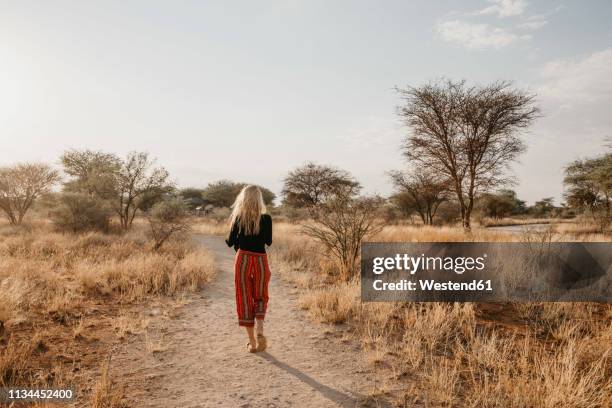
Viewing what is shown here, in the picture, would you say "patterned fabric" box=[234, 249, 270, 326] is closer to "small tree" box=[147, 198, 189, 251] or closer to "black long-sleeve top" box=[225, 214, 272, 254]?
"black long-sleeve top" box=[225, 214, 272, 254]

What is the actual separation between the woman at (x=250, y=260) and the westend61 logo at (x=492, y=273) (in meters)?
2.56

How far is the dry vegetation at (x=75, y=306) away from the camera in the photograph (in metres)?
3.77

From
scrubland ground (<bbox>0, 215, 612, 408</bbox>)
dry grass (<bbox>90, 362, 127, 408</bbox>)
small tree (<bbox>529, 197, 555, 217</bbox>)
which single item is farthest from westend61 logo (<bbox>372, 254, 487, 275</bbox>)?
small tree (<bbox>529, 197, 555, 217</bbox>)

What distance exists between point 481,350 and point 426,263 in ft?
13.8

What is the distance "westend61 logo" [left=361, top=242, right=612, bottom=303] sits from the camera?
633cm

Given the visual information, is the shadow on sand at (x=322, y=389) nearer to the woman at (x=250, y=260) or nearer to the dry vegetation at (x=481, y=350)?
the dry vegetation at (x=481, y=350)

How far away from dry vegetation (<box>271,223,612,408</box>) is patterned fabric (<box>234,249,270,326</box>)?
1471 millimetres

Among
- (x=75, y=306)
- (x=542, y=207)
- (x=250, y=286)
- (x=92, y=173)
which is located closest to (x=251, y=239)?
(x=250, y=286)

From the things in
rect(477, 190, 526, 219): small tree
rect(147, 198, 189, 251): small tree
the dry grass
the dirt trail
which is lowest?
the dirt trail

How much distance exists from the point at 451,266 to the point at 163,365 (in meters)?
6.22

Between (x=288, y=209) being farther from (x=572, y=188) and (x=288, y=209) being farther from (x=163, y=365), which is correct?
(x=163, y=365)

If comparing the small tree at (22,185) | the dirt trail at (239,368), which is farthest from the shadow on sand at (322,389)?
the small tree at (22,185)

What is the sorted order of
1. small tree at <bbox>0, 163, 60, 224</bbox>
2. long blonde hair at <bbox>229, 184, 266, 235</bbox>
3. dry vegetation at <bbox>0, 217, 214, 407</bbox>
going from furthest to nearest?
1. small tree at <bbox>0, 163, 60, 224</bbox>
2. long blonde hair at <bbox>229, 184, 266, 235</bbox>
3. dry vegetation at <bbox>0, 217, 214, 407</bbox>

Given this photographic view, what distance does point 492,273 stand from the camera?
7.12 m
